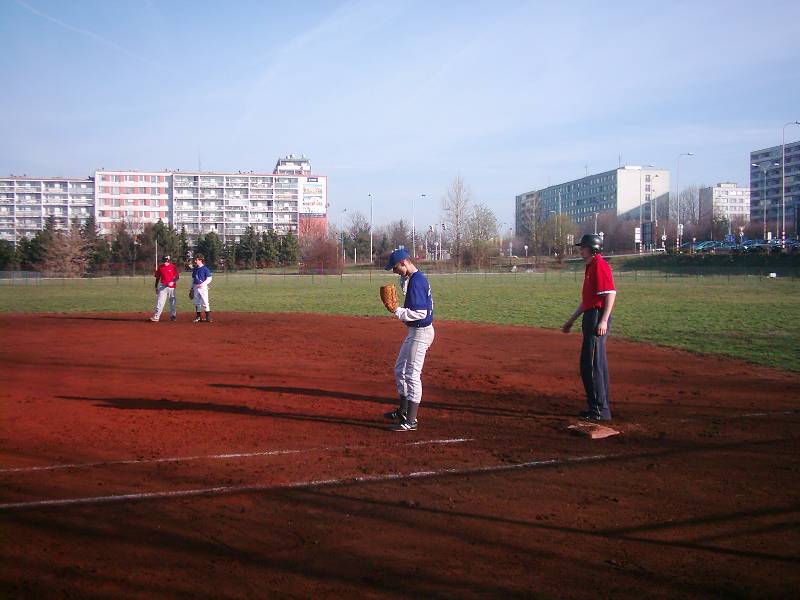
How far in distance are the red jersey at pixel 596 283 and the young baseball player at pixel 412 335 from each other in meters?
1.85

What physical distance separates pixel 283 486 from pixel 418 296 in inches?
107

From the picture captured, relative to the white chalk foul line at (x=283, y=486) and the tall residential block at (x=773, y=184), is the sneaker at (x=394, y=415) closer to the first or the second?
the white chalk foul line at (x=283, y=486)

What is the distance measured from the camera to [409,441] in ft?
23.0

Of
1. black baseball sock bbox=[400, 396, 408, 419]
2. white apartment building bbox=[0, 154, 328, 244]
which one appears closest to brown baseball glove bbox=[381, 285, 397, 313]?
black baseball sock bbox=[400, 396, 408, 419]

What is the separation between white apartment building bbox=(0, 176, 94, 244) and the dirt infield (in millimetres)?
110792

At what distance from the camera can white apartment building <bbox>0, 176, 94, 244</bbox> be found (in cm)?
10925

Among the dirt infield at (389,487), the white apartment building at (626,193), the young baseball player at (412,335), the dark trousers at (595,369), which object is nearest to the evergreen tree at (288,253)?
the white apartment building at (626,193)

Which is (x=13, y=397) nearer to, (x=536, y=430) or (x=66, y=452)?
(x=66, y=452)

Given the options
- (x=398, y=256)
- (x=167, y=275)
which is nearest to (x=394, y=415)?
(x=398, y=256)

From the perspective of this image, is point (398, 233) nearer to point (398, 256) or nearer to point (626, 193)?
point (626, 193)

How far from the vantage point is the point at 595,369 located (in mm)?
7605

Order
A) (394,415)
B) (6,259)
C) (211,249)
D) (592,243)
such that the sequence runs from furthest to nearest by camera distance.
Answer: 1. (211,249)
2. (6,259)
3. (592,243)
4. (394,415)

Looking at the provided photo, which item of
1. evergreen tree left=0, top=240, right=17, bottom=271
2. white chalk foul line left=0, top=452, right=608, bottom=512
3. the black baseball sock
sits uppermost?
evergreen tree left=0, top=240, right=17, bottom=271

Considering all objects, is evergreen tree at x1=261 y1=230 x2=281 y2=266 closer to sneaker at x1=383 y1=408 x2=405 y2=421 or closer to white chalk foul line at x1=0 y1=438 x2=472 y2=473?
sneaker at x1=383 y1=408 x2=405 y2=421
